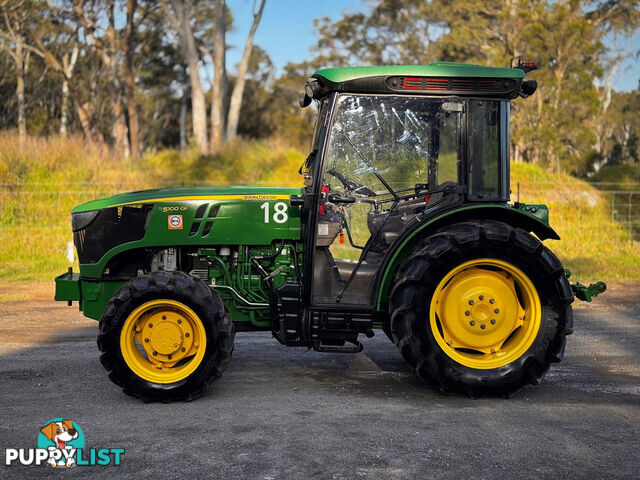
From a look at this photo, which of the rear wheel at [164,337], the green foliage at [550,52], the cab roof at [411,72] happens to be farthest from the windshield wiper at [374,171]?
the green foliage at [550,52]

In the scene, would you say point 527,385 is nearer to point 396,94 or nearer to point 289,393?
point 289,393

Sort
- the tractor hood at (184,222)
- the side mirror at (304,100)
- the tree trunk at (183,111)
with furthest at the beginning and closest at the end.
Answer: the tree trunk at (183,111) → the side mirror at (304,100) → the tractor hood at (184,222)

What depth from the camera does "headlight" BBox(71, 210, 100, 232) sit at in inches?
231

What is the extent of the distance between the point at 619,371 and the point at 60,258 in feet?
36.1

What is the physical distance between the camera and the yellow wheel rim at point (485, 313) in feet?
18.2

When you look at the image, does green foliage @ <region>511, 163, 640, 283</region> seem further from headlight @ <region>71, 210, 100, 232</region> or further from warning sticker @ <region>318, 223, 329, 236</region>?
headlight @ <region>71, 210, 100, 232</region>

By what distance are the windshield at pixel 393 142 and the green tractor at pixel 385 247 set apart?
0.03ft

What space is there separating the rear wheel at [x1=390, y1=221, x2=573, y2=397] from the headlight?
8.06 ft

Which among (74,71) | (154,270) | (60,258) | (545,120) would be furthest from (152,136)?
A: (154,270)

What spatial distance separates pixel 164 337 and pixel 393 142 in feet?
7.37

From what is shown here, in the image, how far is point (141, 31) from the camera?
3928 centimetres

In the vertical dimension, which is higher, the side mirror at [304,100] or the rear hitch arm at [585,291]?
the side mirror at [304,100]

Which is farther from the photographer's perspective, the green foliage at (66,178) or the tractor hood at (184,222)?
the green foliage at (66,178)

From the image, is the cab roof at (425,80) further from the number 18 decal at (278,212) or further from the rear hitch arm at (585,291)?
the rear hitch arm at (585,291)
